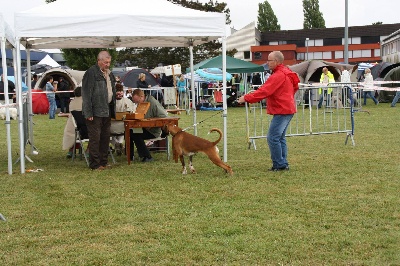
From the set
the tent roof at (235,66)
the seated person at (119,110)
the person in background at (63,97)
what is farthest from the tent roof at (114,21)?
the tent roof at (235,66)

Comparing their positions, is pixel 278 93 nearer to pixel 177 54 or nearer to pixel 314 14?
pixel 177 54

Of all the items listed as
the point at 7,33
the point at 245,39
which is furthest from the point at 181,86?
the point at 245,39

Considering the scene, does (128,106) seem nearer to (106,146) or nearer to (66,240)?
(106,146)

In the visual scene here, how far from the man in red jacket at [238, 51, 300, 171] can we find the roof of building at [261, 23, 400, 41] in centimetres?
6849

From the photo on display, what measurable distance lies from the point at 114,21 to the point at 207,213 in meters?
4.11

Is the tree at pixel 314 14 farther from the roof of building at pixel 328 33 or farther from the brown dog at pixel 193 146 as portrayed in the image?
the brown dog at pixel 193 146

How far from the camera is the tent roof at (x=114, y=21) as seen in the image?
895cm

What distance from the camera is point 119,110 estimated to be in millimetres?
10789

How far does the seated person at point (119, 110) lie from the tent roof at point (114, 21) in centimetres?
146

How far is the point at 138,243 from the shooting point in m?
5.23

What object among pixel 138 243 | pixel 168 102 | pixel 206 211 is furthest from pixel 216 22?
pixel 168 102

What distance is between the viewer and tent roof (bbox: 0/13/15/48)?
334 inches

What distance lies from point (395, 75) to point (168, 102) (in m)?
10.4

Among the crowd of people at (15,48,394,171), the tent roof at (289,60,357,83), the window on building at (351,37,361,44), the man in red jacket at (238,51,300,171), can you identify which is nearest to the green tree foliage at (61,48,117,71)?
the tent roof at (289,60,357,83)
